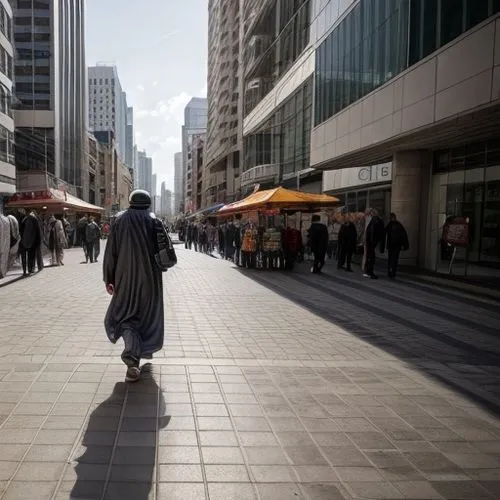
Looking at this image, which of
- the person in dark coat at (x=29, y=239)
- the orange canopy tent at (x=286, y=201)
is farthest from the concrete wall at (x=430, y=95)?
the person in dark coat at (x=29, y=239)

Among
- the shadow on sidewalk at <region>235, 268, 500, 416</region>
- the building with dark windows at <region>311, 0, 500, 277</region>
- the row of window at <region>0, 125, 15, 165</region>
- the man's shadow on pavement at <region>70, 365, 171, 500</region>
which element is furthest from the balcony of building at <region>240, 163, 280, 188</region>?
the man's shadow on pavement at <region>70, 365, 171, 500</region>

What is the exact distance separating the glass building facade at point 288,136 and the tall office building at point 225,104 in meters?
31.4

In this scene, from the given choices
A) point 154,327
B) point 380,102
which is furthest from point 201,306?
point 380,102

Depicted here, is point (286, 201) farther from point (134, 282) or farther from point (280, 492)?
point (280, 492)

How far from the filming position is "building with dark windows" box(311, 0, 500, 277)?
Answer: 1231 centimetres

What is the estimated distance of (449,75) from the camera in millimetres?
12945

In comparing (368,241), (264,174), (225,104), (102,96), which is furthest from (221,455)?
(102,96)

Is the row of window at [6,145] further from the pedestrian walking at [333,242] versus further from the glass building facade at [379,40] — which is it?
the pedestrian walking at [333,242]

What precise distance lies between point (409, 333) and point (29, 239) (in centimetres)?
1115

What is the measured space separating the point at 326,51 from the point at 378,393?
827 inches

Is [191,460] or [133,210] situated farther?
[133,210]

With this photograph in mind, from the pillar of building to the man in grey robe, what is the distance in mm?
13901

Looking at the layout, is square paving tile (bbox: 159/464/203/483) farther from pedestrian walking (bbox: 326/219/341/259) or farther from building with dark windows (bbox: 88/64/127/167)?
building with dark windows (bbox: 88/64/127/167)

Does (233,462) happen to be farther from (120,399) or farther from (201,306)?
(201,306)
